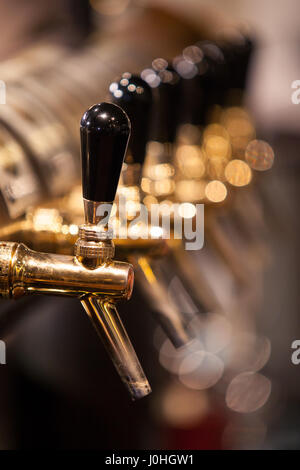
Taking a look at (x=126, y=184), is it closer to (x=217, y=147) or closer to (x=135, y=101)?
(x=135, y=101)

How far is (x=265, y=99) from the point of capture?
1.58 meters

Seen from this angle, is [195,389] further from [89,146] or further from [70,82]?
[89,146]

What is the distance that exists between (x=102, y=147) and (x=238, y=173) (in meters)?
0.50

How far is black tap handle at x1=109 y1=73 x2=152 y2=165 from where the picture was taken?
20.2 inches

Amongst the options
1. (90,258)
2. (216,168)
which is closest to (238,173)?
(216,168)

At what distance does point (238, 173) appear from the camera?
85cm

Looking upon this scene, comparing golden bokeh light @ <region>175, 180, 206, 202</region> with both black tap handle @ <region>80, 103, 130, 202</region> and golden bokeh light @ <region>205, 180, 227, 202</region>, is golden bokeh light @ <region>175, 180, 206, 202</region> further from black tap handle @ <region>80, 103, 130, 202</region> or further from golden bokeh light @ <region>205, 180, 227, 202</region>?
black tap handle @ <region>80, 103, 130, 202</region>

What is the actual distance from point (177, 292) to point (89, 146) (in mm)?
326

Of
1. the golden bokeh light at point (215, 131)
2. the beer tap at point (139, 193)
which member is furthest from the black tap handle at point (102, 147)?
the golden bokeh light at point (215, 131)

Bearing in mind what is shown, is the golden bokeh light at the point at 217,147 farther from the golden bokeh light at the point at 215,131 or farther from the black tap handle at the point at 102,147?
the black tap handle at the point at 102,147

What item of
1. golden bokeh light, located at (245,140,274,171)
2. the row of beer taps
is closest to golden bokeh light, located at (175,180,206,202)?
the row of beer taps

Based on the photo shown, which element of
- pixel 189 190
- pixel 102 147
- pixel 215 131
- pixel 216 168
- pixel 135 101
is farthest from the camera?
pixel 215 131

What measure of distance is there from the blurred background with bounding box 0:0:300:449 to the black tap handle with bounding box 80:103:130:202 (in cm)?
12
